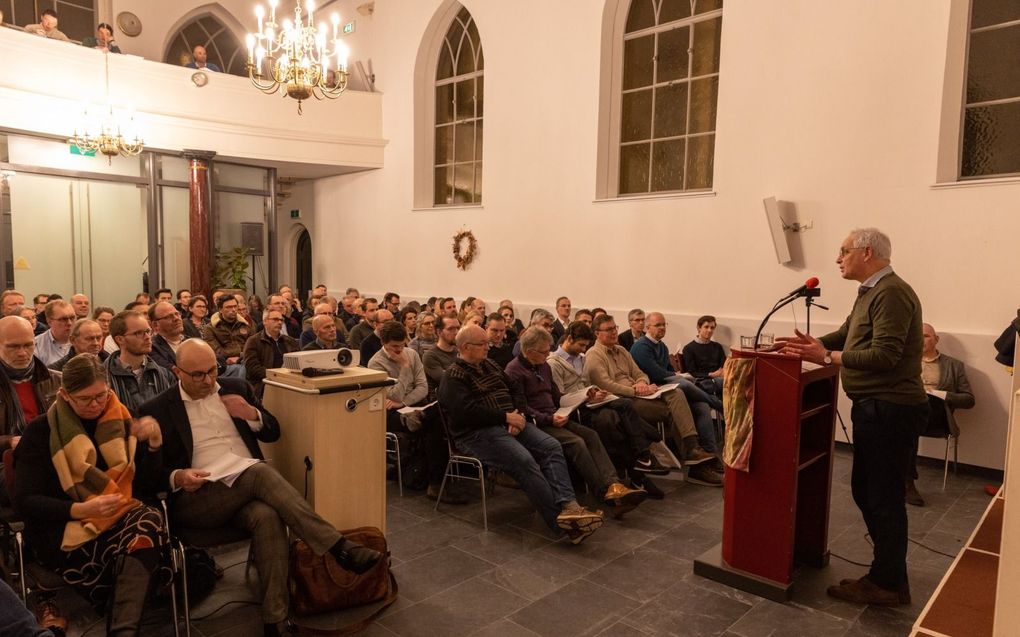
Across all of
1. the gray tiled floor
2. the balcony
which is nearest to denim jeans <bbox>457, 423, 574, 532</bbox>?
the gray tiled floor

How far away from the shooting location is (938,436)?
508 centimetres

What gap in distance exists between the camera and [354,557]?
8.99ft

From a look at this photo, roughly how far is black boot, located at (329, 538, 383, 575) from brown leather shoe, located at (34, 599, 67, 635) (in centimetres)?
109

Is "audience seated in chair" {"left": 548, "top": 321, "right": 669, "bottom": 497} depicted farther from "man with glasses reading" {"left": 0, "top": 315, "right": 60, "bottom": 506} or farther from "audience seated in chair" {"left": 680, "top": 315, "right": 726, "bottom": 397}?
"man with glasses reading" {"left": 0, "top": 315, "right": 60, "bottom": 506}

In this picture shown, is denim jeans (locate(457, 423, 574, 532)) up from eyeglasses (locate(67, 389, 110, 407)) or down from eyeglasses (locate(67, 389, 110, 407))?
down

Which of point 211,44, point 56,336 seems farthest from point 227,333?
point 211,44

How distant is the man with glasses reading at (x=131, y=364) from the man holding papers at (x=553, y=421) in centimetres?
205

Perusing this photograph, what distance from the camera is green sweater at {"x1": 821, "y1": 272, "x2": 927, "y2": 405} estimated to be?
2840 mm

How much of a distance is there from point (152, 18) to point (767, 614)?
40.4 feet

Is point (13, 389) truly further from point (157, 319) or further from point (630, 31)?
point (630, 31)

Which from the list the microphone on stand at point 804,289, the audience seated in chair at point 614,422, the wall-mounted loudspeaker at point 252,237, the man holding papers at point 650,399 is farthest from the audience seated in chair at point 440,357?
the wall-mounted loudspeaker at point 252,237

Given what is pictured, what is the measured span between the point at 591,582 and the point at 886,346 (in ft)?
5.62

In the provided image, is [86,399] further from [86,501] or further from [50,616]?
[50,616]

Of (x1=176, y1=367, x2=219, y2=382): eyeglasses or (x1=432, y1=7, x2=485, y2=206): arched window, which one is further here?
(x1=432, y1=7, x2=485, y2=206): arched window
